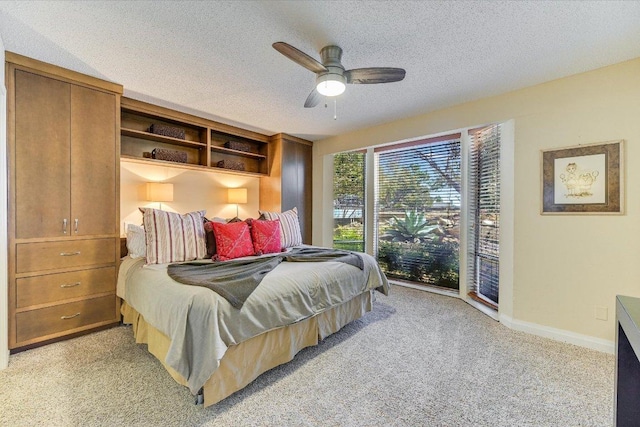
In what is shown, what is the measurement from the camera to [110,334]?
2506 mm

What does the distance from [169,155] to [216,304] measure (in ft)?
7.83

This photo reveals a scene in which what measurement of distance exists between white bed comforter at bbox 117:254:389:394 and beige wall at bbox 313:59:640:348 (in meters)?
1.58

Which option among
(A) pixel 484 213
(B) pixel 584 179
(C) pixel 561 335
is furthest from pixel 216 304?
(A) pixel 484 213

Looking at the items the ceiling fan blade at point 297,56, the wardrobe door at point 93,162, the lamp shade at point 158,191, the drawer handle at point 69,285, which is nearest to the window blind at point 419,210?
the ceiling fan blade at point 297,56

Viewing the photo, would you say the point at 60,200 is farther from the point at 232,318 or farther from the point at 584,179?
the point at 584,179

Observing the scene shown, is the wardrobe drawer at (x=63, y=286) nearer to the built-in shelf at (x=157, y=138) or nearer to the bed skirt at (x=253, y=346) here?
the bed skirt at (x=253, y=346)

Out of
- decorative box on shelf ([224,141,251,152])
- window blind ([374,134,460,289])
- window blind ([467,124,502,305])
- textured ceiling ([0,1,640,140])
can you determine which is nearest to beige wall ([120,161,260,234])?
decorative box on shelf ([224,141,251,152])

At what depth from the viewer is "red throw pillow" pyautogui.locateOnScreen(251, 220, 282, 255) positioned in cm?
302

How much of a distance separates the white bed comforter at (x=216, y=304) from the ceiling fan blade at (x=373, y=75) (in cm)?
149

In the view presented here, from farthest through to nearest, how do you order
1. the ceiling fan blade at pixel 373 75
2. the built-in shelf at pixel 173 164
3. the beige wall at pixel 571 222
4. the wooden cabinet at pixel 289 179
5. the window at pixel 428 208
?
the wooden cabinet at pixel 289 179 < the window at pixel 428 208 < the built-in shelf at pixel 173 164 < the beige wall at pixel 571 222 < the ceiling fan blade at pixel 373 75

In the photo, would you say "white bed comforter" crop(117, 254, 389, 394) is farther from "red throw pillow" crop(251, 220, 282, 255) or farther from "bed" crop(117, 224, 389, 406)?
"red throw pillow" crop(251, 220, 282, 255)

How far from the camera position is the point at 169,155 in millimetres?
3299

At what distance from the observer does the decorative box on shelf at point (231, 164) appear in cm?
388

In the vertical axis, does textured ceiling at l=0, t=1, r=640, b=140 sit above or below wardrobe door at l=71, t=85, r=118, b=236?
above
